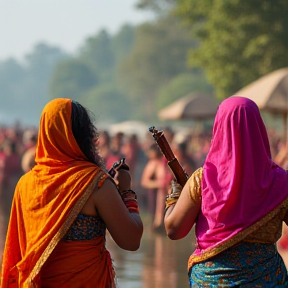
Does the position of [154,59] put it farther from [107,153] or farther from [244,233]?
[244,233]

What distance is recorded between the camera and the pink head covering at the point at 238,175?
4348 millimetres

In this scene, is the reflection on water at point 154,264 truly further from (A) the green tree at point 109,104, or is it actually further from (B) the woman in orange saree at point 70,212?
(A) the green tree at point 109,104

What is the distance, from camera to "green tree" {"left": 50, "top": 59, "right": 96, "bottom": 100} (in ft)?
481

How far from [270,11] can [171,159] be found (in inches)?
900

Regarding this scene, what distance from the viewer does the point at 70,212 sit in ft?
15.3

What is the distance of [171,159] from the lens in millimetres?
4762

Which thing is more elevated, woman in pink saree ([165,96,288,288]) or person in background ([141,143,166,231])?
woman in pink saree ([165,96,288,288])

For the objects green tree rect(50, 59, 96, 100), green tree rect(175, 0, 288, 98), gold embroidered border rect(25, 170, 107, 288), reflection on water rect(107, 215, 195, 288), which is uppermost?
green tree rect(50, 59, 96, 100)

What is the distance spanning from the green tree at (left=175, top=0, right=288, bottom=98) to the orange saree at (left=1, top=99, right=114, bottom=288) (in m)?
22.6

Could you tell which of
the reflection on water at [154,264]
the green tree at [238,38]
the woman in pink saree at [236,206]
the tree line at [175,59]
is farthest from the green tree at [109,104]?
the woman in pink saree at [236,206]

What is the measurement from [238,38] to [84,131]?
78.5 ft

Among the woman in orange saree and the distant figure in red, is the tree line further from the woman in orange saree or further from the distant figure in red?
the distant figure in red

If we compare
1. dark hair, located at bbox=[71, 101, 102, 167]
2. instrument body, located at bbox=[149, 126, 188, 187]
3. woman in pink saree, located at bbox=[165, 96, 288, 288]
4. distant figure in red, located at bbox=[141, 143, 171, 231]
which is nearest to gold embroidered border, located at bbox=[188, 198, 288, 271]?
woman in pink saree, located at bbox=[165, 96, 288, 288]

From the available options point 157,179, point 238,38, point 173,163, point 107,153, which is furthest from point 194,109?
point 173,163
